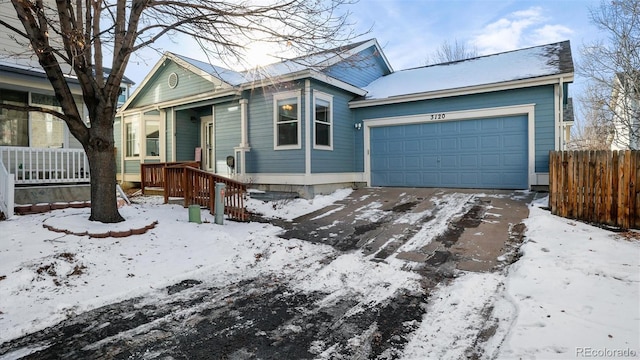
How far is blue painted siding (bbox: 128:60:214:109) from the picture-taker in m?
13.1

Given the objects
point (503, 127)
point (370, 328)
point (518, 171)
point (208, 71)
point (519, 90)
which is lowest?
point (370, 328)

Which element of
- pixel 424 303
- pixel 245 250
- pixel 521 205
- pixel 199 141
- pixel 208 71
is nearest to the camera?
pixel 424 303

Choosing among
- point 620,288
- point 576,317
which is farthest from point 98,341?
point 620,288

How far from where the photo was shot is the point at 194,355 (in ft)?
8.82

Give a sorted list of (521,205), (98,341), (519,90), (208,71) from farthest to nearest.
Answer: (208,71)
(519,90)
(521,205)
(98,341)

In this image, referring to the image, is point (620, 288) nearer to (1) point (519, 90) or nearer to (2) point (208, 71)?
(1) point (519, 90)

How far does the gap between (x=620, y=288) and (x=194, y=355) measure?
4.53m

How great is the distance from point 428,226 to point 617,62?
1379 cm

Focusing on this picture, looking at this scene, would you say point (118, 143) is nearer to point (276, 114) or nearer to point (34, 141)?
point (34, 141)

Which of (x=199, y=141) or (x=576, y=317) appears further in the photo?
(x=199, y=141)

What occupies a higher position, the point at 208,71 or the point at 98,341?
the point at 208,71

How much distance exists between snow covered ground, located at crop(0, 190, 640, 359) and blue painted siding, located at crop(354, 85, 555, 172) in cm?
334

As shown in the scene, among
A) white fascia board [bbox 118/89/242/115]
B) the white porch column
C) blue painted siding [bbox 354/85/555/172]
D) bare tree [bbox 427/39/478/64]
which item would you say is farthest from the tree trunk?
bare tree [bbox 427/39/478/64]

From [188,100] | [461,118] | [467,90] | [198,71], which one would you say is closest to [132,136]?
[188,100]
